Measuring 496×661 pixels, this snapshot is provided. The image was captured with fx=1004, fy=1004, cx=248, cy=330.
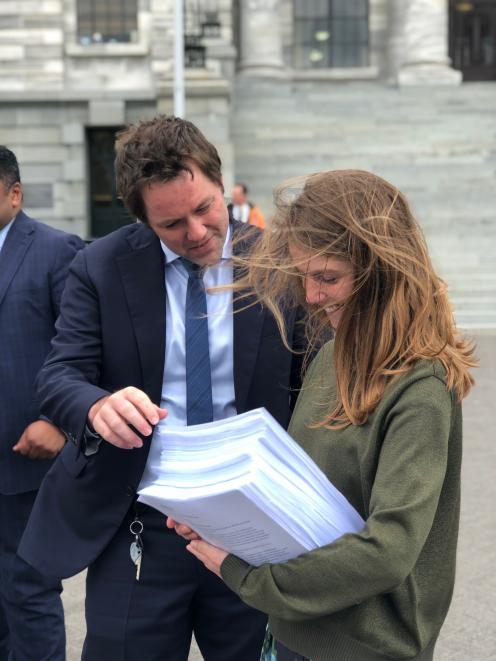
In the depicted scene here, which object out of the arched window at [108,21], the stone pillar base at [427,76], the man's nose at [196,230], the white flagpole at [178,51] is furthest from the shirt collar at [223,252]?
the stone pillar base at [427,76]

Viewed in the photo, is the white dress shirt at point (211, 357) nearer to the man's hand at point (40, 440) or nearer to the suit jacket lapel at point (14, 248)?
the man's hand at point (40, 440)

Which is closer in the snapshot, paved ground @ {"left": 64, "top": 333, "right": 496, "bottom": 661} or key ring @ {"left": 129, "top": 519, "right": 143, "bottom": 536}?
key ring @ {"left": 129, "top": 519, "right": 143, "bottom": 536}

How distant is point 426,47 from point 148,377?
72.7 ft

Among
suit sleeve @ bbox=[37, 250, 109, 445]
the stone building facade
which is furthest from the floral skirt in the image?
the stone building facade

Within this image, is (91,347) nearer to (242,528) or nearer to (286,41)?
(242,528)

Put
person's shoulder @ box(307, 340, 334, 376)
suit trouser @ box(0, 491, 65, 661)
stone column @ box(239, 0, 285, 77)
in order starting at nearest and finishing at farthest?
person's shoulder @ box(307, 340, 334, 376)
suit trouser @ box(0, 491, 65, 661)
stone column @ box(239, 0, 285, 77)

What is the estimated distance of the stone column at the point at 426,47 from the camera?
74.8ft

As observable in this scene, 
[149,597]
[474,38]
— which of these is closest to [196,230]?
[149,597]

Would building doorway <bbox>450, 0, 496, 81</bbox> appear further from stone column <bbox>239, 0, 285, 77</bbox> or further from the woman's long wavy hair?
the woman's long wavy hair

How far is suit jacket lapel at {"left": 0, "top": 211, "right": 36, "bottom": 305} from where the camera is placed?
3.88 metres

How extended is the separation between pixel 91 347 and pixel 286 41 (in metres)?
23.8

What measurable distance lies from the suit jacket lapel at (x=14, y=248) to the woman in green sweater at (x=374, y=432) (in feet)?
6.93

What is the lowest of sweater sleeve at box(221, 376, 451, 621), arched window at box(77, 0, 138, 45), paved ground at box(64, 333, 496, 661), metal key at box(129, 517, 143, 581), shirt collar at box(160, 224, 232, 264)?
paved ground at box(64, 333, 496, 661)

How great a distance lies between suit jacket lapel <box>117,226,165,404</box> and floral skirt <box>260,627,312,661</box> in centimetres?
69
